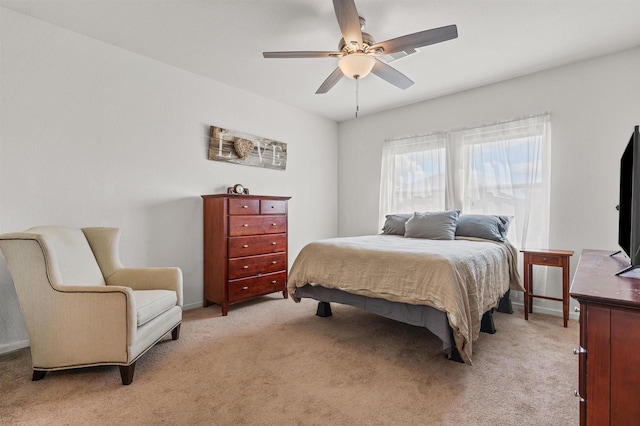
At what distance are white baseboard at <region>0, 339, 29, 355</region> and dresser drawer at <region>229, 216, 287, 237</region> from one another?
5.95 ft

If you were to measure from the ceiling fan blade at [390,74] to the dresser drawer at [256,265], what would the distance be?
2286mm

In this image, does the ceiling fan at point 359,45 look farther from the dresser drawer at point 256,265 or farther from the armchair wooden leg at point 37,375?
the armchair wooden leg at point 37,375

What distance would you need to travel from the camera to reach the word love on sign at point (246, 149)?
144 inches

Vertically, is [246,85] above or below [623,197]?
above

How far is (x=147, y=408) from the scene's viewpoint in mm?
1645

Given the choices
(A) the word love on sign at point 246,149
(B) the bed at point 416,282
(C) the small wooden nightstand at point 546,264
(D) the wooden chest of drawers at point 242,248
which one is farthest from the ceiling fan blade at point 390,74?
(C) the small wooden nightstand at point 546,264

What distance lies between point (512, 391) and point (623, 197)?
1.29m

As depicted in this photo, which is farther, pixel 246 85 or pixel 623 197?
pixel 246 85

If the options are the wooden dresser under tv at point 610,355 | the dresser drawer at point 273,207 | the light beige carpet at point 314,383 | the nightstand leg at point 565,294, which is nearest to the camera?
the wooden dresser under tv at point 610,355

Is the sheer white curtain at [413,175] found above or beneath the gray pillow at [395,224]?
above

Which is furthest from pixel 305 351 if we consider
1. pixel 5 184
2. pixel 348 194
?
pixel 348 194

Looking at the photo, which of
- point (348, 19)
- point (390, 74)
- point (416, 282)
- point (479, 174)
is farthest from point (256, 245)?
point (479, 174)

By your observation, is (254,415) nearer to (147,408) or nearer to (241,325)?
(147,408)

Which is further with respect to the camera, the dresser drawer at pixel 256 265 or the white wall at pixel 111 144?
the dresser drawer at pixel 256 265
